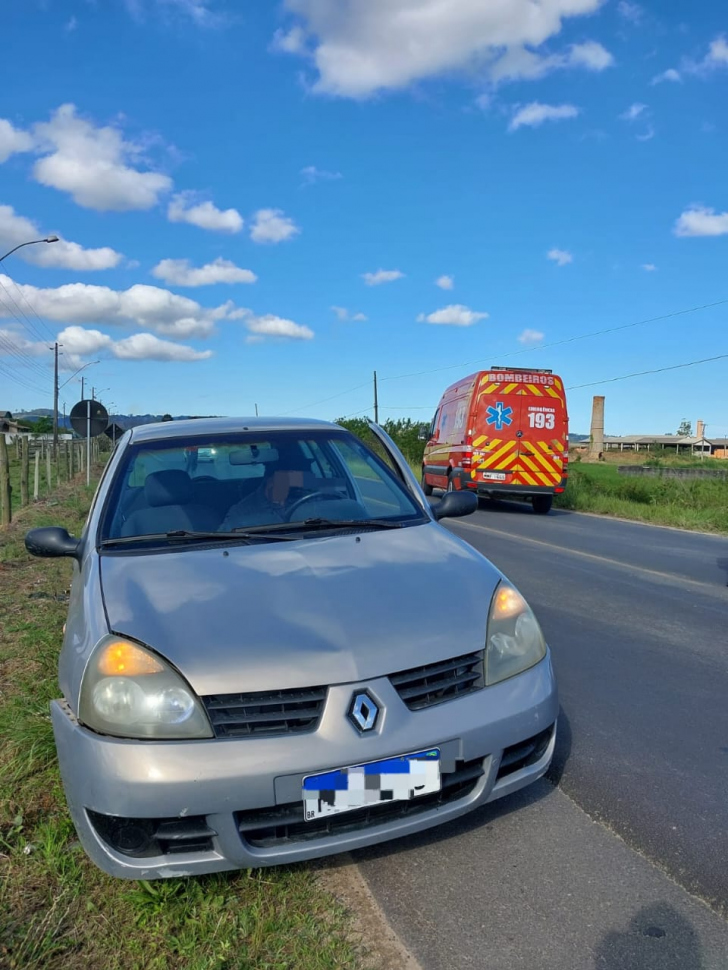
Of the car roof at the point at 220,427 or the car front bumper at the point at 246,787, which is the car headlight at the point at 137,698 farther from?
the car roof at the point at 220,427

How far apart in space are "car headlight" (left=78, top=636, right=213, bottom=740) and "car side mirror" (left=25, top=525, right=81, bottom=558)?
112 centimetres

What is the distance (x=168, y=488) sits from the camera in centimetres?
368

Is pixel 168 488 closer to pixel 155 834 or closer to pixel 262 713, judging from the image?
pixel 262 713

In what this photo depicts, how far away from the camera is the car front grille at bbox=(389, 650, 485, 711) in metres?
2.36

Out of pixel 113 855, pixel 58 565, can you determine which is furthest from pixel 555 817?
pixel 58 565

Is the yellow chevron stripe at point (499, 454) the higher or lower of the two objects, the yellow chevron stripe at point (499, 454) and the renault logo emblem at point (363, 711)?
the higher

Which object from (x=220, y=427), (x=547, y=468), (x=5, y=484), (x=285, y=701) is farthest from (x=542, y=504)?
(x=285, y=701)

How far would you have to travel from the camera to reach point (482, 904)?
91.6 inches

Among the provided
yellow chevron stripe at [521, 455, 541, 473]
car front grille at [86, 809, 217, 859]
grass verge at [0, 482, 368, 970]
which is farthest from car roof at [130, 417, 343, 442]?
yellow chevron stripe at [521, 455, 541, 473]

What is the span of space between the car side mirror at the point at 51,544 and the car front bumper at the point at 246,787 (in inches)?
44.5

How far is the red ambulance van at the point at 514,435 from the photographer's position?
1584cm

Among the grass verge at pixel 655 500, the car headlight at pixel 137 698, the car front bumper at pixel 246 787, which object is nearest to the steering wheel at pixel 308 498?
the car headlight at pixel 137 698

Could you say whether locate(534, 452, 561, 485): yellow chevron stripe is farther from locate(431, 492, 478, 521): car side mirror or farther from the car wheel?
locate(431, 492, 478, 521): car side mirror

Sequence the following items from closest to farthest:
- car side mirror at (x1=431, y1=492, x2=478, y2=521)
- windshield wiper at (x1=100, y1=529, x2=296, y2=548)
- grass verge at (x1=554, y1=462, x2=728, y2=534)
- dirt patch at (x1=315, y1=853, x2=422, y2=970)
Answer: dirt patch at (x1=315, y1=853, x2=422, y2=970)
windshield wiper at (x1=100, y1=529, x2=296, y2=548)
car side mirror at (x1=431, y1=492, x2=478, y2=521)
grass verge at (x1=554, y1=462, x2=728, y2=534)
